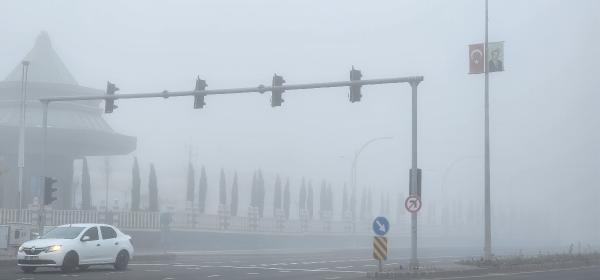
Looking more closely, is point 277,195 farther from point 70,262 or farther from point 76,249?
point 70,262

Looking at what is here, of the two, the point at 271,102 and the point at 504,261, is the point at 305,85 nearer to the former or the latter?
the point at 271,102

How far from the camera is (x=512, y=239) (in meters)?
94.1

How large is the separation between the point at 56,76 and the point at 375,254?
157 feet

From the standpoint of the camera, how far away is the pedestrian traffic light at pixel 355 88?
26.6 meters

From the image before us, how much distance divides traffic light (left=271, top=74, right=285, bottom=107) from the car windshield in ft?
24.2

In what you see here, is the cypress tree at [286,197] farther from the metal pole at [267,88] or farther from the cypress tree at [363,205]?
the metal pole at [267,88]

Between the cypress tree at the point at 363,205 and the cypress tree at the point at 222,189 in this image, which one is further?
the cypress tree at the point at 363,205

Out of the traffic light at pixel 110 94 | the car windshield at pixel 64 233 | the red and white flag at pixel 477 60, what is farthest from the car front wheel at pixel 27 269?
the red and white flag at pixel 477 60

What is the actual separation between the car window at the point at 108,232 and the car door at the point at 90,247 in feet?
1.04

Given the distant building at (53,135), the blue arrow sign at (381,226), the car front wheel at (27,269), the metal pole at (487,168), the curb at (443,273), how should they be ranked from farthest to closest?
1. the distant building at (53,135)
2. the metal pole at (487,168)
3. the blue arrow sign at (381,226)
4. the curb at (443,273)
5. the car front wheel at (27,269)

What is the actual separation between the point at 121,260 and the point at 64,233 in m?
2.35

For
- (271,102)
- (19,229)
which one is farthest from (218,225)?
(271,102)

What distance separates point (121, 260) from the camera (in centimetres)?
2680

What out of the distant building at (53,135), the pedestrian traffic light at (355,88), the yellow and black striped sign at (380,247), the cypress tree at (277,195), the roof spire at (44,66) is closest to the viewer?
the yellow and black striped sign at (380,247)
